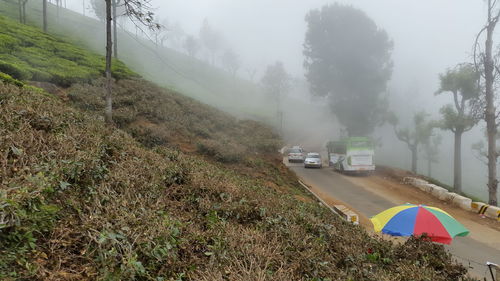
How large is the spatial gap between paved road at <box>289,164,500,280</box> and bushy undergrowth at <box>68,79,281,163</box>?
508cm

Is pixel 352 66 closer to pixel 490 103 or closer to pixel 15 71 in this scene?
pixel 490 103

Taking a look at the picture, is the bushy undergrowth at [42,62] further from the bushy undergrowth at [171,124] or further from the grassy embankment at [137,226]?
the grassy embankment at [137,226]

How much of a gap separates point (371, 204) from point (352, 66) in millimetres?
30918

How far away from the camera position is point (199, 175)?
6023 mm

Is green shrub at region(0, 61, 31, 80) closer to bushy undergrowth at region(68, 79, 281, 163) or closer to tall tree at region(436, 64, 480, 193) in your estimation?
bushy undergrowth at region(68, 79, 281, 163)

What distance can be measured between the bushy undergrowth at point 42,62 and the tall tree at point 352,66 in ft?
104

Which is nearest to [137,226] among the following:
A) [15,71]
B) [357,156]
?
[15,71]

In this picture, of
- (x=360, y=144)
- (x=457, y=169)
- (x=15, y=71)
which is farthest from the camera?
(x=360, y=144)

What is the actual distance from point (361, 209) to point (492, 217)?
549 cm

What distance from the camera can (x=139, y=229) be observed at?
3375mm

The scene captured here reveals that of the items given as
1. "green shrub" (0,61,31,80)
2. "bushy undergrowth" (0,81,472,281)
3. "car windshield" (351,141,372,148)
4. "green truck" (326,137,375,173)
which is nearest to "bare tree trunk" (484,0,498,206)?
"green truck" (326,137,375,173)

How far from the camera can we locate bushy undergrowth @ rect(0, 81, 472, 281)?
2801mm

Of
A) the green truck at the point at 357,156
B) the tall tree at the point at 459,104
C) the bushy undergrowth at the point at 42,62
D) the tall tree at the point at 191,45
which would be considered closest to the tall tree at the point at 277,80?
the green truck at the point at 357,156

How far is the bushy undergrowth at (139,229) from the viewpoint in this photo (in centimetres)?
280
